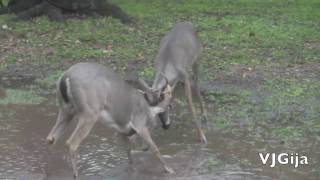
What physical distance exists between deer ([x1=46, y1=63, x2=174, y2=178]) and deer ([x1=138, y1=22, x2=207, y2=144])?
21.4 inches

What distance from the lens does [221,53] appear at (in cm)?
1377

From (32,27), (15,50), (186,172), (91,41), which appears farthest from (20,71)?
(186,172)

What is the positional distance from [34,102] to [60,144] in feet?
5.97

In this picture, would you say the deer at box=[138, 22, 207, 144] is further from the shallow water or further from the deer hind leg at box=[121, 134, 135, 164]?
the deer hind leg at box=[121, 134, 135, 164]

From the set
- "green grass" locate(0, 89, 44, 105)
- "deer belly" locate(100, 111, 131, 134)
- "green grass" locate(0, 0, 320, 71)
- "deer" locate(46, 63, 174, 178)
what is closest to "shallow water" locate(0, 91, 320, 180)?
"deer" locate(46, 63, 174, 178)

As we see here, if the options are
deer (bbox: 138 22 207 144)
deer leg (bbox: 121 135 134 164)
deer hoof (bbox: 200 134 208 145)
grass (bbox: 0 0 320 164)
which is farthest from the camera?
grass (bbox: 0 0 320 164)

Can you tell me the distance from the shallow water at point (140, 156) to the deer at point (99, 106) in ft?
0.87

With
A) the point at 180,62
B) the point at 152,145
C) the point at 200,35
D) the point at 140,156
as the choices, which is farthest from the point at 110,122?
the point at 200,35

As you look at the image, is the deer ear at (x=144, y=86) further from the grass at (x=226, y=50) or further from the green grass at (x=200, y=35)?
the green grass at (x=200, y=35)

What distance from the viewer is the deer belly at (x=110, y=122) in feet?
25.7

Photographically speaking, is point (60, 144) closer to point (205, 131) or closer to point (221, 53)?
point (205, 131)

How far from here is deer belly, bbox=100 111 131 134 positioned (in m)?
7.82

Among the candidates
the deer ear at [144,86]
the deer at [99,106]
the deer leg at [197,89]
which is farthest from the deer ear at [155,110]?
the deer leg at [197,89]

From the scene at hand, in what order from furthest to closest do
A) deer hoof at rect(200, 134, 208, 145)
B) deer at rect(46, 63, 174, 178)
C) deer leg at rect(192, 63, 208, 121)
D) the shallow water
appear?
deer leg at rect(192, 63, 208, 121) < deer hoof at rect(200, 134, 208, 145) < the shallow water < deer at rect(46, 63, 174, 178)
